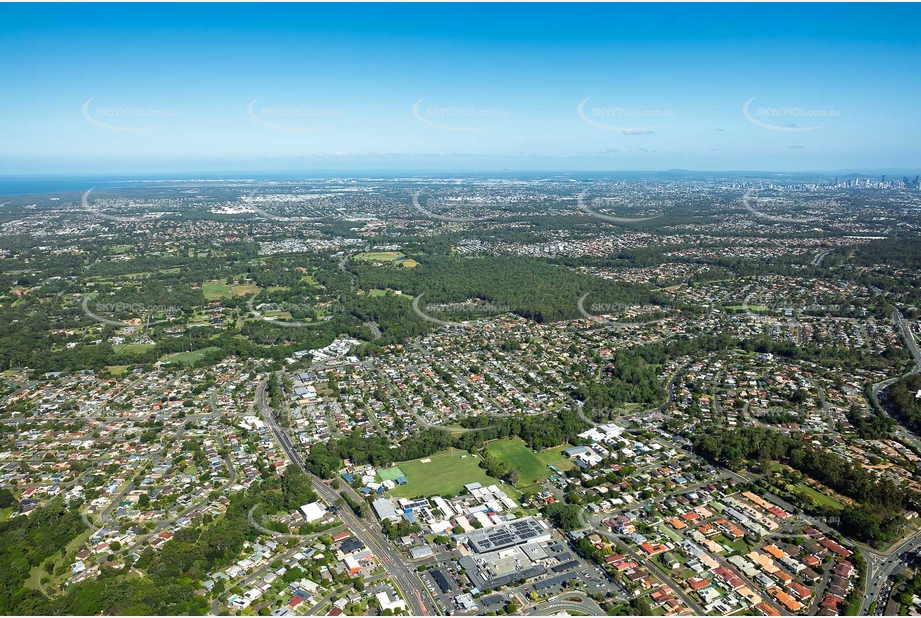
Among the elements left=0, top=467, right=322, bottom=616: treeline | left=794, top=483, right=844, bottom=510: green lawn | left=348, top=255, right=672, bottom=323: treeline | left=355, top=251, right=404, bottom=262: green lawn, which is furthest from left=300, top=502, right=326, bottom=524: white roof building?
left=355, top=251, right=404, bottom=262: green lawn

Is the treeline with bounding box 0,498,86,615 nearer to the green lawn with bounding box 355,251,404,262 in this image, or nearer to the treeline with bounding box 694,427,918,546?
the treeline with bounding box 694,427,918,546

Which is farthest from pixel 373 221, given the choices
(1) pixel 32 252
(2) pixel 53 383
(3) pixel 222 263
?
(2) pixel 53 383

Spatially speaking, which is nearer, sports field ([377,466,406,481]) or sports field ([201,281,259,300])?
sports field ([377,466,406,481])

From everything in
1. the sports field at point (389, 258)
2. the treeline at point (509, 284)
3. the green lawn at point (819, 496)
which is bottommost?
the green lawn at point (819, 496)

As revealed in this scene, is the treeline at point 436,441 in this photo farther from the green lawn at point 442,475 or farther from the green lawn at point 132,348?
the green lawn at point 132,348

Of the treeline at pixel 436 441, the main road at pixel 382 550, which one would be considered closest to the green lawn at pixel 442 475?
the treeline at pixel 436 441

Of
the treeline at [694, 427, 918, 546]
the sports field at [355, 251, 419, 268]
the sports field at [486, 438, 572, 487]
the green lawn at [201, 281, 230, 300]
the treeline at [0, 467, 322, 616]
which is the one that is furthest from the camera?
the sports field at [355, 251, 419, 268]

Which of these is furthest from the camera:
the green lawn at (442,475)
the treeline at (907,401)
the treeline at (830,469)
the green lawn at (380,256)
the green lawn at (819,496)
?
Result: the green lawn at (380,256)
